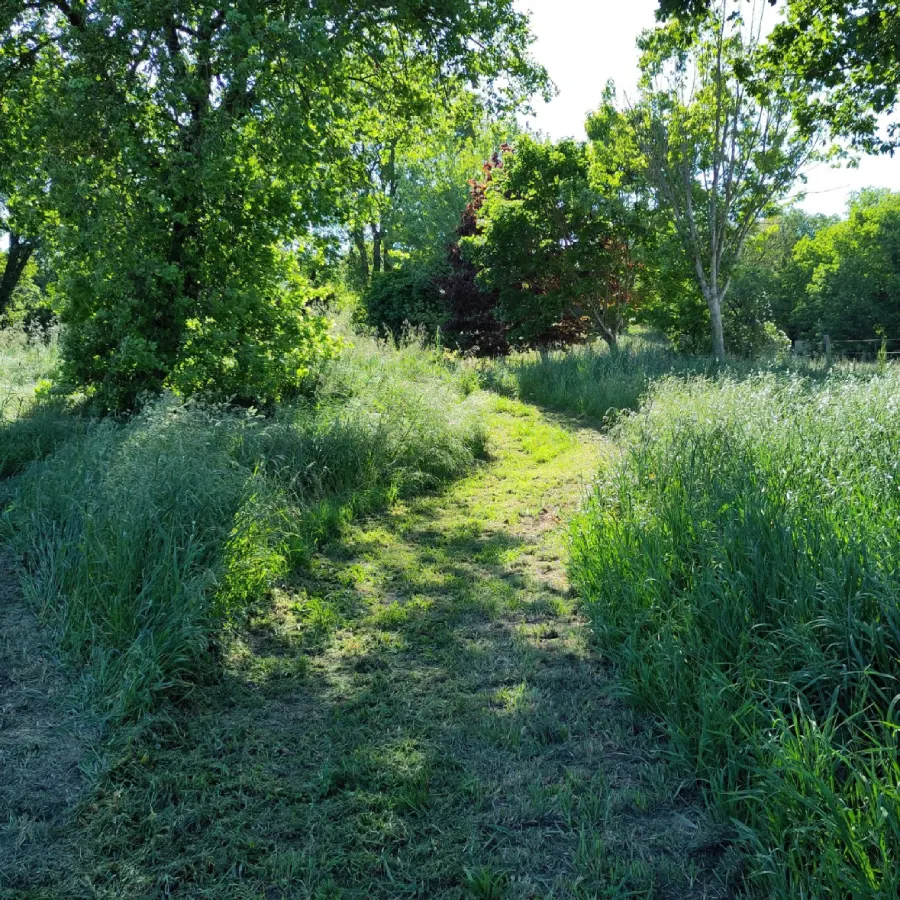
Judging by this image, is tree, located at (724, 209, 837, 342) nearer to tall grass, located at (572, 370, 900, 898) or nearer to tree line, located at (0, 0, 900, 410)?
tree line, located at (0, 0, 900, 410)

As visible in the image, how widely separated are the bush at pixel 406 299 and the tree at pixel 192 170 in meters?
13.4

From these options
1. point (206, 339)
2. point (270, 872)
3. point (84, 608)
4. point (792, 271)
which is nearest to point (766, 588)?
point (270, 872)

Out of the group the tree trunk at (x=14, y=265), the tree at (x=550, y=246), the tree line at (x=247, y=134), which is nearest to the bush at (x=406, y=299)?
the tree at (x=550, y=246)

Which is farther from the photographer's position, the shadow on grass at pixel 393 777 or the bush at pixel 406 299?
the bush at pixel 406 299

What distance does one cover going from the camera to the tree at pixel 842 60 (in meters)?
9.18

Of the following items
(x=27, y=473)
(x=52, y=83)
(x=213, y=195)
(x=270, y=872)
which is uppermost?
(x=52, y=83)

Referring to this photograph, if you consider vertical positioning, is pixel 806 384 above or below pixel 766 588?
above

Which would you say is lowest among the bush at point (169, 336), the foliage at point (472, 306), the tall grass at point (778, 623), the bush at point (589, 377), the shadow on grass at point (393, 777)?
the shadow on grass at point (393, 777)

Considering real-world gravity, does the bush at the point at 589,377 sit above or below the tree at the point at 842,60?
below

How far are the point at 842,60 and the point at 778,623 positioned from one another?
10688mm

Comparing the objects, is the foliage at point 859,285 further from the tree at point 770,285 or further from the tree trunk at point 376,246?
the tree trunk at point 376,246

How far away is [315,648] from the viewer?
161 inches

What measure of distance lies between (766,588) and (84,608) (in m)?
3.60

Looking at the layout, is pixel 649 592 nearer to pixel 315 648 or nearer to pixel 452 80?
pixel 315 648
